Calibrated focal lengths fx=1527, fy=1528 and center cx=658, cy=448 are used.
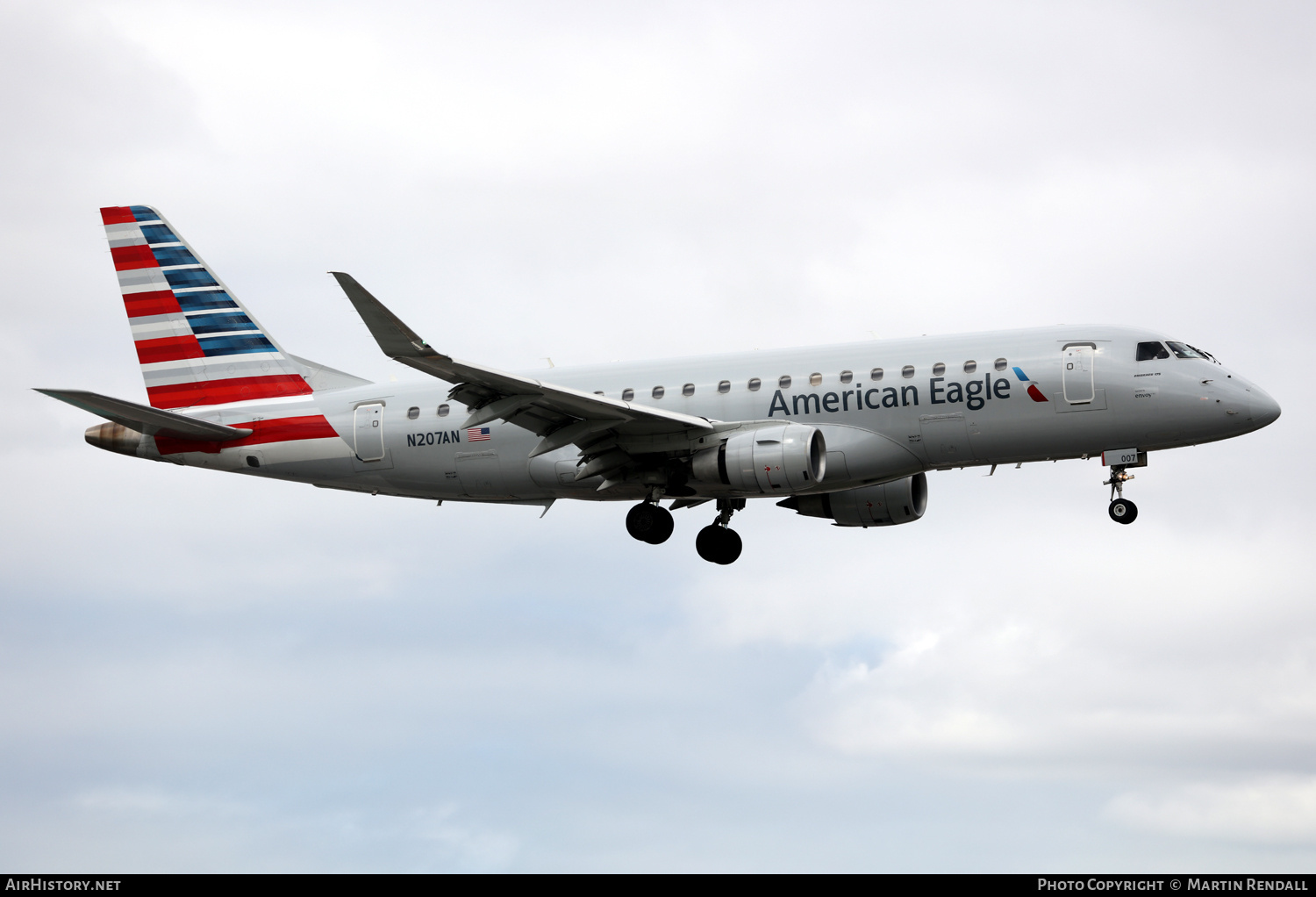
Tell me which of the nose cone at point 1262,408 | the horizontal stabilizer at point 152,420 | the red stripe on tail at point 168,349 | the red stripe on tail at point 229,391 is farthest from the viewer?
the red stripe on tail at point 168,349

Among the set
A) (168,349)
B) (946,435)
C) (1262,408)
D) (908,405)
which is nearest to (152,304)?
(168,349)

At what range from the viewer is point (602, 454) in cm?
3616

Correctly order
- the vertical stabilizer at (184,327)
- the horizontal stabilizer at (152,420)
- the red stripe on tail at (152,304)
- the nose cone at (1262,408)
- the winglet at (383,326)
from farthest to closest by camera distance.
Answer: the red stripe on tail at (152,304), the vertical stabilizer at (184,327), the horizontal stabilizer at (152,420), the nose cone at (1262,408), the winglet at (383,326)

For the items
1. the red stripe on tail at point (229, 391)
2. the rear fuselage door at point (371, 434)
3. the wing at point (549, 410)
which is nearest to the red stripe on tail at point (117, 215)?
the red stripe on tail at point (229, 391)

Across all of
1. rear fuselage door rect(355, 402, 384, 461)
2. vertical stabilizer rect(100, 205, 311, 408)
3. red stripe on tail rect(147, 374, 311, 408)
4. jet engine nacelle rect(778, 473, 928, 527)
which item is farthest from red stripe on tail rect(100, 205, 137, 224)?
jet engine nacelle rect(778, 473, 928, 527)

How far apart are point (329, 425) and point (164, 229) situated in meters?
8.68

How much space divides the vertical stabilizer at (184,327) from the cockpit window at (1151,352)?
70.1 feet

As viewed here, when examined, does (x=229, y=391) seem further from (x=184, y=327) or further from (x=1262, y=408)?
(x=1262, y=408)

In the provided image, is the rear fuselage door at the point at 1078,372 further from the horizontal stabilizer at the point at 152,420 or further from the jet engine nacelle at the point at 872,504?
the horizontal stabilizer at the point at 152,420

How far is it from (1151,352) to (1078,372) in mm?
1703

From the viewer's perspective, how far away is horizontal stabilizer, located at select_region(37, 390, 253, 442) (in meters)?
36.6

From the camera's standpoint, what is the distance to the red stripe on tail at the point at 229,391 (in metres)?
41.2
